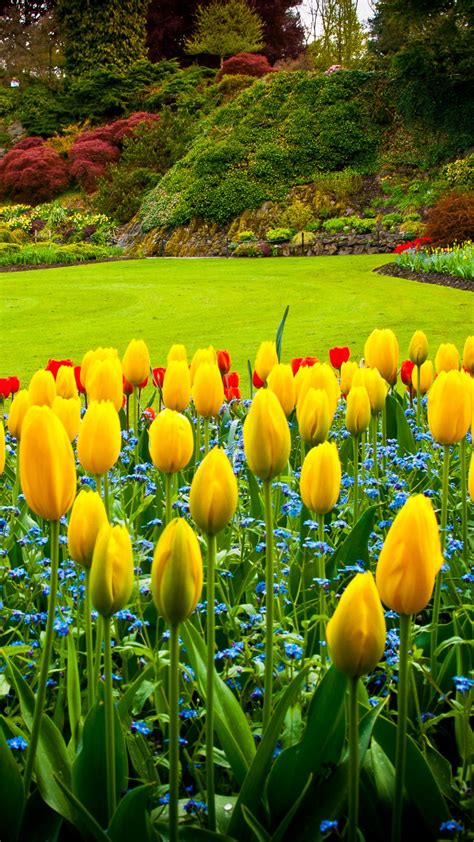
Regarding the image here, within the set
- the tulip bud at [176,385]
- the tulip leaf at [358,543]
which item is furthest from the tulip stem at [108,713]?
the tulip bud at [176,385]

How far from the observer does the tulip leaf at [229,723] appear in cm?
104

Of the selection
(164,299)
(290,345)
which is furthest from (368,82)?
(290,345)

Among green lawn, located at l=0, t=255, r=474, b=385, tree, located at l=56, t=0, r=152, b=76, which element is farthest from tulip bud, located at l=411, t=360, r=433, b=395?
tree, located at l=56, t=0, r=152, b=76

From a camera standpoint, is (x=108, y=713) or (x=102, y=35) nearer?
(x=108, y=713)

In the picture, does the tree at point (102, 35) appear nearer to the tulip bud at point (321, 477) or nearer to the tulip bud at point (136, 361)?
the tulip bud at point (136, 361)

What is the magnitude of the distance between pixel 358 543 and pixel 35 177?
22743mm

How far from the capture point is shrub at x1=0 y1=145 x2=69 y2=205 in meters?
22.4

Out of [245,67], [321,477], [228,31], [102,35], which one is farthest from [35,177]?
[321,477]

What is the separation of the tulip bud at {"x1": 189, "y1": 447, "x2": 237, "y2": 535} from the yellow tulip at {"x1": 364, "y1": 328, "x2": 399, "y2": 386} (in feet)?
4.24

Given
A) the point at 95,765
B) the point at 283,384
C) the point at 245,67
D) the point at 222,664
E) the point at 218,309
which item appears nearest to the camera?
the point at 95,765

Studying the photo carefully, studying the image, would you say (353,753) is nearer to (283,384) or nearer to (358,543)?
(358,543)

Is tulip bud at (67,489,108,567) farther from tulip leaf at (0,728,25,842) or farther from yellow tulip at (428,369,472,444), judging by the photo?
yellow tulip at (428,369,472,444)

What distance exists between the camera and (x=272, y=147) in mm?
18625

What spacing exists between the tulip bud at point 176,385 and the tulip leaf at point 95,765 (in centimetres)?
89
